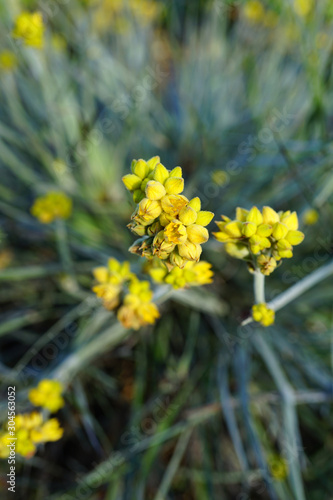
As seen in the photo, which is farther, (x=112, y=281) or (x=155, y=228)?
(x=112, y=281)

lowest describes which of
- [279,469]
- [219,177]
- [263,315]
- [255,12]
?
[279,469]

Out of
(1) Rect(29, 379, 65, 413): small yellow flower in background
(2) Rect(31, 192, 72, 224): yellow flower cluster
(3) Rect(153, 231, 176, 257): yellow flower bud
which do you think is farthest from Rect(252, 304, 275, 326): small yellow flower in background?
(2) Rect(31, 192, 72, 224): yellow flower cluster

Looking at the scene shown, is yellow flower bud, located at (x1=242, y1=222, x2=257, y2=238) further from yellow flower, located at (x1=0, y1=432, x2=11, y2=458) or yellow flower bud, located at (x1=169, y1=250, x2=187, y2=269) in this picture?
yellow flower, located at (x1=0, y1=432, x2=11, y2=458)

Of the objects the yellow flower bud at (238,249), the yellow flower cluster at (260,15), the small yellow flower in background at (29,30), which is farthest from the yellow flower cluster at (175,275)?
the yellow flower cluster at (260,15)

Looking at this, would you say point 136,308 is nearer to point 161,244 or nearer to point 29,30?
point 161,244

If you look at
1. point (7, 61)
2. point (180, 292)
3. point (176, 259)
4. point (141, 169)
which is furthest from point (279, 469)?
point (7, 61)

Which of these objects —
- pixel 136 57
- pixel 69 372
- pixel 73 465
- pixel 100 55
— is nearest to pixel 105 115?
pixel 100 55
